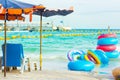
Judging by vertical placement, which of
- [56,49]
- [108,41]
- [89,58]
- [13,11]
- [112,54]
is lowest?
[56,49]

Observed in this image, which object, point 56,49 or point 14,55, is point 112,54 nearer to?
point 14,55

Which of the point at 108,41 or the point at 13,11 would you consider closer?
the point at 13,11

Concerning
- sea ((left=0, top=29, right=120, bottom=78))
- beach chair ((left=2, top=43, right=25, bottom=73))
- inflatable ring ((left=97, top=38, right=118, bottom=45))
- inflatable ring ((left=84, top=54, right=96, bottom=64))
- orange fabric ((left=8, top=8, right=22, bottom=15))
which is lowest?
sea ((left=0, top=29, right=120, bottom=78))

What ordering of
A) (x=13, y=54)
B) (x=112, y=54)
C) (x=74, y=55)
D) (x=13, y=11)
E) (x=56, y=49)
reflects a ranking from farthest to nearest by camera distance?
1. (x=56, y=49)
2. (x=112, y=54)
3. (x=74, y=55)
4. (x=13, y=54)
5. (x=13, y=11)

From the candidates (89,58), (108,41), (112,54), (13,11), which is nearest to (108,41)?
(108,41)

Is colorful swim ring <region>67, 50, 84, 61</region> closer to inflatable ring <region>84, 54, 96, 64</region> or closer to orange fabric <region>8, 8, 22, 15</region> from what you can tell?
inflatable ring <region>84, 54, 96, 64</region>

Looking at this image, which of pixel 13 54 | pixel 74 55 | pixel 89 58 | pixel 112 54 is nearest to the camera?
pixel 13 54

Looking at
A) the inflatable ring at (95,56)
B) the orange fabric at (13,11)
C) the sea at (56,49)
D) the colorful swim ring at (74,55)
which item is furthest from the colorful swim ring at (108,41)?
the orange fabric at (13,11)

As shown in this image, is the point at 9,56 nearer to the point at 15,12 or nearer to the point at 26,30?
the point at 15,12

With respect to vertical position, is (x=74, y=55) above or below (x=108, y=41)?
below

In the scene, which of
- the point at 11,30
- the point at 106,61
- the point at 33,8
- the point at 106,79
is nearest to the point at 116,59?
the point at 106,61

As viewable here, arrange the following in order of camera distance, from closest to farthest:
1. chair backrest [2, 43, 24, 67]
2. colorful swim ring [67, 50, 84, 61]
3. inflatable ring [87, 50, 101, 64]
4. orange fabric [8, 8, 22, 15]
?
orange fabric [8, 8, 22, 15]
chair backrest [2, 43, 24, 67]
inflatable ring [87, 50, 101, 64]
colorful swim ring [67, 50, 84, 61]

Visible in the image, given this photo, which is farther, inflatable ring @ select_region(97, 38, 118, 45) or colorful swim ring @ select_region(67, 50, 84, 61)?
inflatable ring @ select_region(97, 38, 118, 45)

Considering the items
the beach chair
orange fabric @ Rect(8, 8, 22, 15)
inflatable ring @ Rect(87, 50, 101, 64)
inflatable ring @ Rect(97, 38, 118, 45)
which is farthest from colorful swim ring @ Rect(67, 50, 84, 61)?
orange fabric @ Rect(8, 8, 22, 15)
